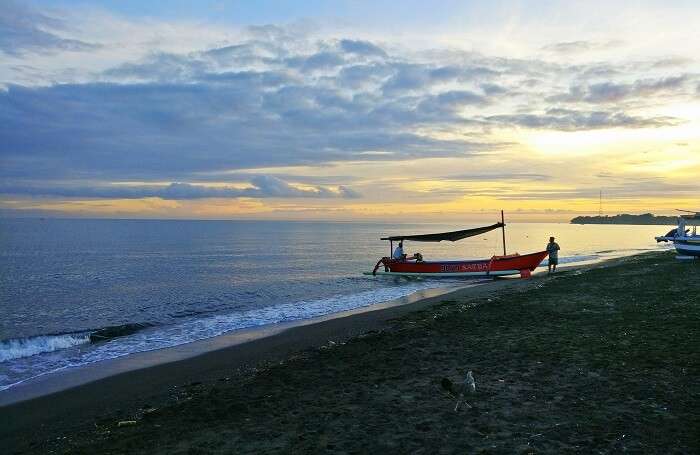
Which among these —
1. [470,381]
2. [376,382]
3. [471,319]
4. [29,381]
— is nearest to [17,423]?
[29,381]

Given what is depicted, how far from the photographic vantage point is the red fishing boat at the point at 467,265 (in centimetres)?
3288

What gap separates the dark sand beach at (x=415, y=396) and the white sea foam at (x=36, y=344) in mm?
5644

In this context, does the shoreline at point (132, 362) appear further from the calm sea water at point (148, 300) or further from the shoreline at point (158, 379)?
the calm sea water at point (148, 300)

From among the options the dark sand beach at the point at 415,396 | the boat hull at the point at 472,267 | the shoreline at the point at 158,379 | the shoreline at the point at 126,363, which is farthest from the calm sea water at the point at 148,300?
the dark sand beach at the point at 415,396

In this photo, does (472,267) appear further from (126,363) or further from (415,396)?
(415,396)

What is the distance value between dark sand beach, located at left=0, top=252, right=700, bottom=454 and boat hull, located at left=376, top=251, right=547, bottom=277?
57.0ft

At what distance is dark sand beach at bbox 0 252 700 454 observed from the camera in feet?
22.2

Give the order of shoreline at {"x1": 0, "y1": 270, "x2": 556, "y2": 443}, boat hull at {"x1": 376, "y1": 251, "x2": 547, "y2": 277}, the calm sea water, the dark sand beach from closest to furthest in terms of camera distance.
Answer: the dark sand beach → shoreline at {"x1": 0, "y1": 270, "x2": 556, "y2": 443} → the calm sea water → boat hull at {"x1": 376, "y1": 251, "x2": 547, "y2": 277}

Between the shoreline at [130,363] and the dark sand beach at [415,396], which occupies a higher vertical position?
the dark sand beach at [415,396]

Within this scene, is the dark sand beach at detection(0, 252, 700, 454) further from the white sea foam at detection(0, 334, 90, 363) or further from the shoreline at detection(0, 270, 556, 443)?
the white sea foam at detection(0, 334, 90, 363)

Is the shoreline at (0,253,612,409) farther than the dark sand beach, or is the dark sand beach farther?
the shoreline at (0,253,612,409)

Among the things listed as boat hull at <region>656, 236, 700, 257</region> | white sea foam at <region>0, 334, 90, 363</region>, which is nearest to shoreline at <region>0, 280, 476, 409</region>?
white sea foam at <region>0, 334, 90, 363</region>

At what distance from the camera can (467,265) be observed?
111ft

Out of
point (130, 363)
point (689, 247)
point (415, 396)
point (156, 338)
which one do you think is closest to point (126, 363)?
point (130, 363)
